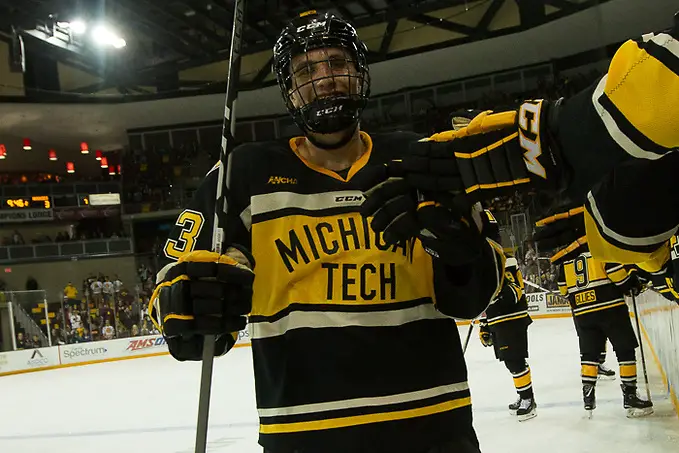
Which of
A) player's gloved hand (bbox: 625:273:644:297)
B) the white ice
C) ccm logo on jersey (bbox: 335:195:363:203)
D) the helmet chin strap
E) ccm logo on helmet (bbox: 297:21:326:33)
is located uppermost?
ccm logo on helmet (bbox: 297:21:326:33)

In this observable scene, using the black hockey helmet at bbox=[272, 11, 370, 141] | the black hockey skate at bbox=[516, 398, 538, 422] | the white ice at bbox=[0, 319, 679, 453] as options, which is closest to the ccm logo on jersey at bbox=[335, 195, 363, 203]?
the black hockey helmet at bbox=[272, 11, 370, 141]

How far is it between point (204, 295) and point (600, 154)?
0.71m

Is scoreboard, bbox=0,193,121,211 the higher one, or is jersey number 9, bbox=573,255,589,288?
scoreboard, bbox=0,193,121,211

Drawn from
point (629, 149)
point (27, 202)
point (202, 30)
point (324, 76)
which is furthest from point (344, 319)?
point (27, 202)

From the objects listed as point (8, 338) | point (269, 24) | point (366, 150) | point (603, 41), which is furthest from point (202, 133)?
point (366, 150)

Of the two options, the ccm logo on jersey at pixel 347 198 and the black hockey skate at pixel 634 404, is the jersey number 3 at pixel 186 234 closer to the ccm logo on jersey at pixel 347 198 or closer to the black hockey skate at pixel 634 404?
the ccm logo on jersey at pixel 347 198

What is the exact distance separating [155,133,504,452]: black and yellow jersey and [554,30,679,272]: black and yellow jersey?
1.21ft

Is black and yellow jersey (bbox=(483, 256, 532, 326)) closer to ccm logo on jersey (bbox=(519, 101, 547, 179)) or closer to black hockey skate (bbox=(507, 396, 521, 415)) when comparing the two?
black hockey skate (bbox=(507, 396, 521, 415))

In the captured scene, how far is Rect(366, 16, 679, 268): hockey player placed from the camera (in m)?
0.68

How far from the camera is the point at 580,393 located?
437cm

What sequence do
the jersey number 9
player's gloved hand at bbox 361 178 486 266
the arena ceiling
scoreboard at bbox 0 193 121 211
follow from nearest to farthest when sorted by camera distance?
player's gloved hand at bbox 361 178 486 266
the jersey number 9
the arena ceiling
scoreboard at bbox 0 193 121 211

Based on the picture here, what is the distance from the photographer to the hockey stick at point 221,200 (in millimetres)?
1193

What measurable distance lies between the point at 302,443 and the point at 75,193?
16983 millimetres

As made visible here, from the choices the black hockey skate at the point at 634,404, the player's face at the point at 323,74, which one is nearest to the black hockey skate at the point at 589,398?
the black hockey skate at the point at 634,404
